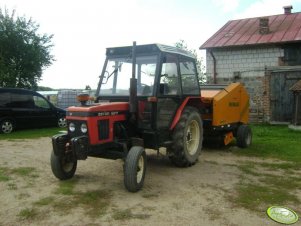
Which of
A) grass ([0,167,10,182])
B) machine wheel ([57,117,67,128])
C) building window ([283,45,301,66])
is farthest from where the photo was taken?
building window ([283,45,301,66])

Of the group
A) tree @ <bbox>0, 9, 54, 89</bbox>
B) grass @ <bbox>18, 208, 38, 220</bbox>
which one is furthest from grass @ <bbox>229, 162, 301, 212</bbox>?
tree @ <bbox>0, 9, 54, 89</bbox>

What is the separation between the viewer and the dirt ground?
448 centimetres

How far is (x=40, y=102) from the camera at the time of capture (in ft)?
46.1

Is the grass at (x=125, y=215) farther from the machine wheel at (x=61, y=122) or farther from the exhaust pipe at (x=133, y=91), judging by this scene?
the machine wheel at (x=61, y=122)

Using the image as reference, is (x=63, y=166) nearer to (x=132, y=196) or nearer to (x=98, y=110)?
(x=98, y=110)

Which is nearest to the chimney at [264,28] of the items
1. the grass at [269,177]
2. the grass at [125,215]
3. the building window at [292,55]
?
the building window at [292,55]

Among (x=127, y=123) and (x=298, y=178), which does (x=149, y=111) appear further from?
(x=298, y=178)

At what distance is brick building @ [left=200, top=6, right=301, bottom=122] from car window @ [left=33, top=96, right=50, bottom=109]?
24.0 ft

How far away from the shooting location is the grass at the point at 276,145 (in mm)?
8492

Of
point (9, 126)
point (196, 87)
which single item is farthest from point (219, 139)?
point (9, 126)

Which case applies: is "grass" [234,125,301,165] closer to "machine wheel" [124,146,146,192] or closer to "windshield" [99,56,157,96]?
"windshield" [99,56,157,96]

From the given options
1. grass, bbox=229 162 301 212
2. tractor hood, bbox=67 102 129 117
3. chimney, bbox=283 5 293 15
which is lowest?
grass, bbox=229 162 301 212

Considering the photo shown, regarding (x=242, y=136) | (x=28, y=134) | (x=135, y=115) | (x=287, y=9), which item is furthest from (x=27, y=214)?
(x=287, y=9)

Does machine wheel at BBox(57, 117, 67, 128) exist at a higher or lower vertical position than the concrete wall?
lower
